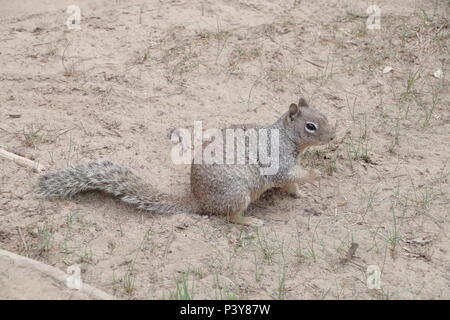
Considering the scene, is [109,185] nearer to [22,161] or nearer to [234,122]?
[22,161]

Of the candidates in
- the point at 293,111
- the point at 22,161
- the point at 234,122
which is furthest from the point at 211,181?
the point at 22,161

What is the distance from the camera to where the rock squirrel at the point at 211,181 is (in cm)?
408

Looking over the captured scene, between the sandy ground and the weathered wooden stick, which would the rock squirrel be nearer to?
the sandy ground

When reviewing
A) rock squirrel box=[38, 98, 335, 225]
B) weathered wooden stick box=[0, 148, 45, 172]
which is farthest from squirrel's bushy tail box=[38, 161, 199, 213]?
weathered wooden stick box=[0, 148, 45, 172]

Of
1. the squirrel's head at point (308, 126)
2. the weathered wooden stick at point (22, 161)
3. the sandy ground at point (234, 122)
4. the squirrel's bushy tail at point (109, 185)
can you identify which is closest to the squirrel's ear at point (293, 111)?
the squirrel's head at point (308, 126)

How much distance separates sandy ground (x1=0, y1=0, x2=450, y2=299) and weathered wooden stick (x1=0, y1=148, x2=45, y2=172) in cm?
5

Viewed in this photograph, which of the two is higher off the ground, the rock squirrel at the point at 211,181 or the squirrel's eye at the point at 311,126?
the squirrel's eye at the point at 311,126

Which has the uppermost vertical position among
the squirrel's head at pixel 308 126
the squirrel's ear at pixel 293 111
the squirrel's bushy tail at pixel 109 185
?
the squirrel's ear at pixel 293 111

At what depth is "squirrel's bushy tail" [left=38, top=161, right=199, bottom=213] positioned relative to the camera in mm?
4059

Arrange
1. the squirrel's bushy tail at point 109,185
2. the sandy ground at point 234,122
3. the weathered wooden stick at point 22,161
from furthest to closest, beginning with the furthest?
1. the weathered wooden stick at point 22,161
2. the squirrel's bushy tail at point 109,185
3. the sandy ground at point 234,122

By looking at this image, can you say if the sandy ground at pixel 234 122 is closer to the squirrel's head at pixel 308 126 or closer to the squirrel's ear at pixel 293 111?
the squirrel's head at pixel 308 126

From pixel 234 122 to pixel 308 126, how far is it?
83 centimetres

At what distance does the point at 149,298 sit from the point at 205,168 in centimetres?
109

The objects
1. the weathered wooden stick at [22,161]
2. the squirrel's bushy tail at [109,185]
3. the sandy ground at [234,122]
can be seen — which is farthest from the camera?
the weathered wooden stick at [22,161]
